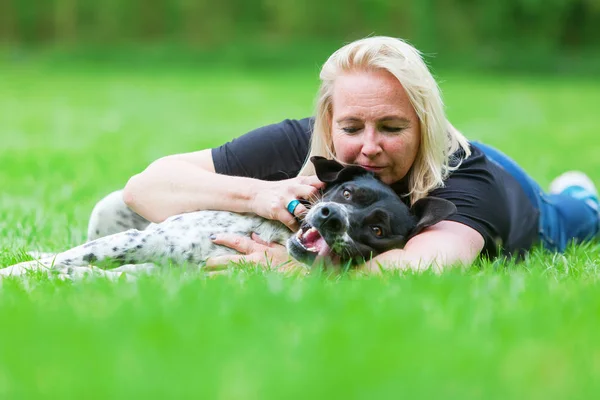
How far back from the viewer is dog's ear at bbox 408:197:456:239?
13.1 feet

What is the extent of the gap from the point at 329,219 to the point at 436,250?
539 mm

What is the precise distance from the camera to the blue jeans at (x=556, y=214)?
5.51m

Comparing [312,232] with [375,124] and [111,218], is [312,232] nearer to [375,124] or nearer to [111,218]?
[375,124]

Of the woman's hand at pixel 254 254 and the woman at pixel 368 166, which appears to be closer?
the woman's hand at pixel 254 254

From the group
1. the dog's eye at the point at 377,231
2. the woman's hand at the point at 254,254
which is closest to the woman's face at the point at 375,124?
the dog's eye at the point at 377,231

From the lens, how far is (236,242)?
14.0 feet

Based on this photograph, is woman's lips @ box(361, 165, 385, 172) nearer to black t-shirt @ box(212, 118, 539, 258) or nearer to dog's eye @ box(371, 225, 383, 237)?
black t-shirt @ box(212, 118, 539, 258)

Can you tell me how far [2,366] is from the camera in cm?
238

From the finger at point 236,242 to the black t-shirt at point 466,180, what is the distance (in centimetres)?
59

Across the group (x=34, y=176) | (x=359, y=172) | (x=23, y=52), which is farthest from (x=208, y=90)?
(x=359, y=172)

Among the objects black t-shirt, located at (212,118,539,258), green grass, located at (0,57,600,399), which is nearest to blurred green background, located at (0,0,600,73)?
black t-shirt, located at (212,118,539,258)

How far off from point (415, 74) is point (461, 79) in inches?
851

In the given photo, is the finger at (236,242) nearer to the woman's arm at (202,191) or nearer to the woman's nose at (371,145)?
the woman's arm at (202,191)

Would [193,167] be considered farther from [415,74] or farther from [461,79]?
[461,79]
